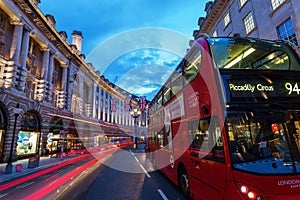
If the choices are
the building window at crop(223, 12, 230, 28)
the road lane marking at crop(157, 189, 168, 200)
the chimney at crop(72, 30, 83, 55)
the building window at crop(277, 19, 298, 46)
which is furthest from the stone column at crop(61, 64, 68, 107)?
the building window at crop(277, 19, 298, 46)

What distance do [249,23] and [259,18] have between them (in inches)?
64.5

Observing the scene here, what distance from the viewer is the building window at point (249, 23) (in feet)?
52.0

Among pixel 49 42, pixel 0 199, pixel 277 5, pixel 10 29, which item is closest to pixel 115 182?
pixel 0 199

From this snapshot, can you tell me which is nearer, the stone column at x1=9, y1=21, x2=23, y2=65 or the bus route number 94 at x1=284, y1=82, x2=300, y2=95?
the bus route number 94 at x1=284, y1=82, x2=300, y2=95

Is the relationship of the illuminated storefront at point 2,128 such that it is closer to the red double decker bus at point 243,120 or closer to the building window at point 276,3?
the red double decker bus at point 243,120

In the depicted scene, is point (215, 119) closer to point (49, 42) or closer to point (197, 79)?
point (197, 79)

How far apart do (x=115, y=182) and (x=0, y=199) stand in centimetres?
Answer: 438

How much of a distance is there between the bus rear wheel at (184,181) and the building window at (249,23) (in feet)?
51.6

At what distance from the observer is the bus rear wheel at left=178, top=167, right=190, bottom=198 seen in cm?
573

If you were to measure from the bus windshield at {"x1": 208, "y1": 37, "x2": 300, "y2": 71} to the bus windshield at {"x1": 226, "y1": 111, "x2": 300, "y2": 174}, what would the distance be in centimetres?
161

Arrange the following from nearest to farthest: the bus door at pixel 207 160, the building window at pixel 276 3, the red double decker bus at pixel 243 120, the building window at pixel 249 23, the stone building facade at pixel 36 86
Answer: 1. the red double decker bus at pixel 243 120
2. the bus door at pixel 207 160
3. the building window at pixel 276 3
4. the building window at pixel 249 23
5. the stone building facade at pixel 36 86

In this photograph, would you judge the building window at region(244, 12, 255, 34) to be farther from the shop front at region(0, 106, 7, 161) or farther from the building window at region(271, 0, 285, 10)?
the shop front at region(0, 106, 7, 161)

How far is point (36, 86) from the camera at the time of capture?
22.8 m

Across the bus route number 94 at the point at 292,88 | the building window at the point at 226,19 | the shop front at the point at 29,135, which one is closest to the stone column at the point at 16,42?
the shop front at the point at 29,135
